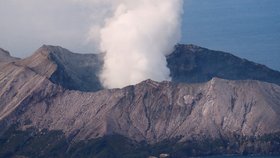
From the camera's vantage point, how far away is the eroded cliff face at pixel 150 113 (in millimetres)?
169375

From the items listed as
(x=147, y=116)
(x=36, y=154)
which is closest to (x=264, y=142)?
(x=147, y=116)

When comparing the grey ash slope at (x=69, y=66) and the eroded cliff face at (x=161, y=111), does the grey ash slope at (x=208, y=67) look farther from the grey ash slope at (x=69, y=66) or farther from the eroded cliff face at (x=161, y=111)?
the eroded cliff face at (x=161, y=111)

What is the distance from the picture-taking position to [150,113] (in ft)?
573

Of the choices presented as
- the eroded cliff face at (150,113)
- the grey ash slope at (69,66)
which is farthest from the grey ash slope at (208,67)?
the eroded cliff face at (150,113)

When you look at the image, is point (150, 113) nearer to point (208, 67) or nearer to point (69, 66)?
point (69, 66)

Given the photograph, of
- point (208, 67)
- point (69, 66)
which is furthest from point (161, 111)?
point (208, 67)

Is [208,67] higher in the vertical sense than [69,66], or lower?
higher

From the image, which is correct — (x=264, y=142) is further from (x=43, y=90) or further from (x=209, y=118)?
(x=43, y=90)

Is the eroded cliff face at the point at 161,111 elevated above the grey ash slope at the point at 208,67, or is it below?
below

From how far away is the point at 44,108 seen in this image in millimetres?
177125

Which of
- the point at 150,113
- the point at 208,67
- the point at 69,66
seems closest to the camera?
the point at 150,113

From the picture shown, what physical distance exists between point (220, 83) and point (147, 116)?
10101 millimetres

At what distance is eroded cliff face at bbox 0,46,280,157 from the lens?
16938 centimetres

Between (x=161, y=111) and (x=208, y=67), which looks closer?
(x=161, y=111)
